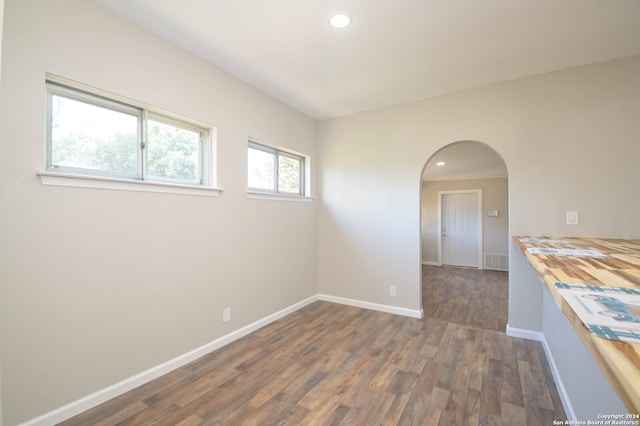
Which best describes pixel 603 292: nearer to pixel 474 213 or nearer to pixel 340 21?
pixel 340 21

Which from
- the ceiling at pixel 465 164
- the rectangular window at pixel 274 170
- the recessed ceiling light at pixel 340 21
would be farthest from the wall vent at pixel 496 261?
the recessed ceiling light at pixel 340 21

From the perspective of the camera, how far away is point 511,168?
Answer: 2.91m

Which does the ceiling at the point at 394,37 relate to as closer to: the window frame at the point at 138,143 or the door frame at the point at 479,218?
the window frame at the point at 138,143

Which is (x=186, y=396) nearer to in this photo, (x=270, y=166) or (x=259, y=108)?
(x=270, y=166)

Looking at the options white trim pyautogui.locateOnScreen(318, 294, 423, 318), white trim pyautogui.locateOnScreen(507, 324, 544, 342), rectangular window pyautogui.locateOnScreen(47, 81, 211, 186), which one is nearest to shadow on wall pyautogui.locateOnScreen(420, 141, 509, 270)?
white trim pyautogui.locateOnScreen(318, 294, 423, 318)

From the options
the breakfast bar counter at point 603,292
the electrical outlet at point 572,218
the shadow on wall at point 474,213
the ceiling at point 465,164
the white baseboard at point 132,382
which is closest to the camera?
the breakfast bar counter at point 603,292

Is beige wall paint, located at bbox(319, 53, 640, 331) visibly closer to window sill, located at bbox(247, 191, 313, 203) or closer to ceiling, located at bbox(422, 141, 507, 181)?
window sill, located at bbox(247, 191, 313, 203)

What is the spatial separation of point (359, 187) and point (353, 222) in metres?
0.50

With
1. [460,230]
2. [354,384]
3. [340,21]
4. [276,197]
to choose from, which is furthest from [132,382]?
[460,230]

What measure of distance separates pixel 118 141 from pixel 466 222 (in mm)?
7488

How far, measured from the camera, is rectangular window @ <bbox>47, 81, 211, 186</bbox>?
1775 mm

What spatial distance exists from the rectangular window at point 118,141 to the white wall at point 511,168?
6.97ft

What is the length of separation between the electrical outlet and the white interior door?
4.67 m

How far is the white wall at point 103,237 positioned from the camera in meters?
1.54
